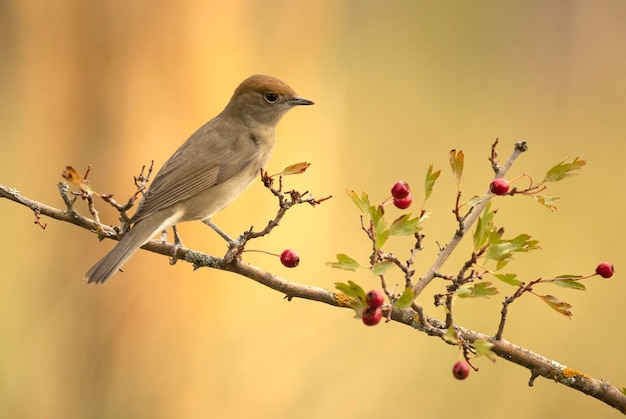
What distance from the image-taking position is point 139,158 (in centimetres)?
245

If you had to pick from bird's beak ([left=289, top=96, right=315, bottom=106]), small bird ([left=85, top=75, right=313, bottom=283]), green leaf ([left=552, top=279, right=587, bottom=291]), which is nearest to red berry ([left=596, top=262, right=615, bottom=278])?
green leaf ([left=552, top=279, right=587, bottom=291])

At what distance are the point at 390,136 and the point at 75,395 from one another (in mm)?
1331

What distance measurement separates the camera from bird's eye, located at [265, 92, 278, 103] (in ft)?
6.59

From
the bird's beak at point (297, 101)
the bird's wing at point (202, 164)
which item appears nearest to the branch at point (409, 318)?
the bird's wing at point (202, 164)

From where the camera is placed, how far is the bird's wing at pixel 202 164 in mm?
1778

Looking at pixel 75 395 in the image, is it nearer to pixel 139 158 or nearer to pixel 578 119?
pixel 139 158

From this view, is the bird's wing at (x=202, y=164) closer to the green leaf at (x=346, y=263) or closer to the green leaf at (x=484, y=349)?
the green leaf at (x=346, y=263)

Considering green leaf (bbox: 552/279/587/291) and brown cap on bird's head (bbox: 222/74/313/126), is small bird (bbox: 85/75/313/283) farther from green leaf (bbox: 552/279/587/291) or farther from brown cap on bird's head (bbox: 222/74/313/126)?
green leaf (bbox: 552/279/587/291)

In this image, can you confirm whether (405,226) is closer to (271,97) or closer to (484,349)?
(484,349)

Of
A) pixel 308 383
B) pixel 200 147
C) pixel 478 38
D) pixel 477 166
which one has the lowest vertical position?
pixel 308 383

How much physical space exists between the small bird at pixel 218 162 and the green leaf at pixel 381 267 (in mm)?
700

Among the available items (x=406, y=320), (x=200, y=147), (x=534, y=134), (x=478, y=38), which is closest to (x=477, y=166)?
(x=534, y=134)

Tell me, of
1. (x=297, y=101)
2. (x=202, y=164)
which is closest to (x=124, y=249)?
(x=202, y=164)

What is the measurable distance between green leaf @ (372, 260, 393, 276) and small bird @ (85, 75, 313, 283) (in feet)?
2.30
